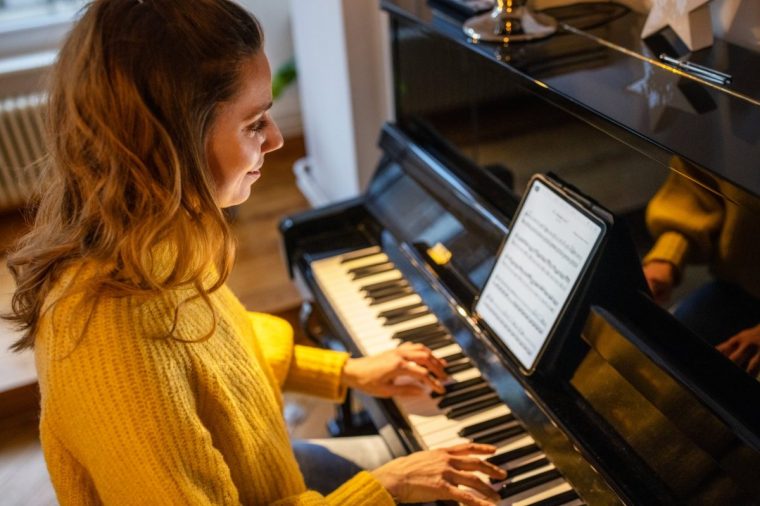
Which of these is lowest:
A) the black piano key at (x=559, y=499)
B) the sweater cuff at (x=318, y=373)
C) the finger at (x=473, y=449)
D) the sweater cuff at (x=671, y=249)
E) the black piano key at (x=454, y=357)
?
the sweater cuff at (x=318, y=373)

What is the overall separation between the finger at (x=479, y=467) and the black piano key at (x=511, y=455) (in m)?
0.02

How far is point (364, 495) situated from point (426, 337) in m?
0.38

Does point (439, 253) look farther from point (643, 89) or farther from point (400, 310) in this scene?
point (643, 89)

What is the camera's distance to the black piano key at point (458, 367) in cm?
135

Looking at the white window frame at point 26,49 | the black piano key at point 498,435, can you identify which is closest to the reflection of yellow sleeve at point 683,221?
the black piano key at point 498,435

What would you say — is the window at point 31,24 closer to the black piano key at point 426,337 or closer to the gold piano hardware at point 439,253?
the gold piano hardware at point 439,253

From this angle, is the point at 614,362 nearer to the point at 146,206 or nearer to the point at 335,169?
the point at 146,206

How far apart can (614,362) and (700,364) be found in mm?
115

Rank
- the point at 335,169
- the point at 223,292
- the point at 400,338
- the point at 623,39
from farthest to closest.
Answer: the point at 335,169, the point at 400,338, the point at 623,39, the point at 223,292

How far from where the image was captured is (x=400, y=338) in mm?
1460

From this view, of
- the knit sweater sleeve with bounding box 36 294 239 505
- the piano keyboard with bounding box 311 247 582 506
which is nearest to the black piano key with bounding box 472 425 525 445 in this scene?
the piano keyboard with bounding box 311 247 582 506

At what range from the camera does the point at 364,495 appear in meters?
1.13

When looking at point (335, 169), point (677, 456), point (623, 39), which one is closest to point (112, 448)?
point (677, 456)

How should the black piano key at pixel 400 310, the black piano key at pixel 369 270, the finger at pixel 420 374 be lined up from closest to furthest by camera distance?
the finger at pixel 420 374 → the black piano key at pixel 400 310 → the black piano key at pixel 369 270
